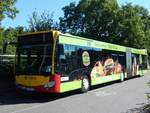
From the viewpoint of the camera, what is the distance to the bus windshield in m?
17.2

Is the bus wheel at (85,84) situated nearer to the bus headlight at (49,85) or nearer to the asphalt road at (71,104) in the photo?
the asphalt road at (71,104)

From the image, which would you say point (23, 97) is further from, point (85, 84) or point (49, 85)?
point (85, 84)

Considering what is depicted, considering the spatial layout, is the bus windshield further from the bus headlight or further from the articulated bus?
the bus headlight

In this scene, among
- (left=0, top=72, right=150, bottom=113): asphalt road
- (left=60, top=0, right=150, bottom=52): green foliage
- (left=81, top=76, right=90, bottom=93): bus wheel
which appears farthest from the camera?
(left=60, top=0, right=150, bottom=52): green foliage

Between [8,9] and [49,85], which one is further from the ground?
[8,9]

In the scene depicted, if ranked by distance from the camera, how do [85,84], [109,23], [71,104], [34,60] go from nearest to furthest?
[71,104] < [34,60] < [85,84] < [109,23]

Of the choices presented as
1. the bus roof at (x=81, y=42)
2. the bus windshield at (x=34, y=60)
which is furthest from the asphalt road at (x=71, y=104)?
the bus roof at (x=81, y=42)

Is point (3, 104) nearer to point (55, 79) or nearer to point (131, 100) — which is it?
point (55, 79)

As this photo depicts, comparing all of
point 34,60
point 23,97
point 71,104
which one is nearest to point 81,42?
point 34,60

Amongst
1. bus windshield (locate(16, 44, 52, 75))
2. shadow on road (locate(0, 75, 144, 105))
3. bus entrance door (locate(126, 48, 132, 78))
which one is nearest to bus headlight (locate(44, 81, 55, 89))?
bus windshield (locate(16, 44, 52, 75))

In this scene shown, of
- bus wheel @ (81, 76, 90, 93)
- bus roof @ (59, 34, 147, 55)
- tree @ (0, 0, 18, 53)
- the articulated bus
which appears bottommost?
bus wheel @ (81, 76, 90, 93)

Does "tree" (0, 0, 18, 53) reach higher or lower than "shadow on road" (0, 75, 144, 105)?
higher

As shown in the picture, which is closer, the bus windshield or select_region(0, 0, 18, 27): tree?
the bus windshield

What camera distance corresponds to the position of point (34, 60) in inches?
695
